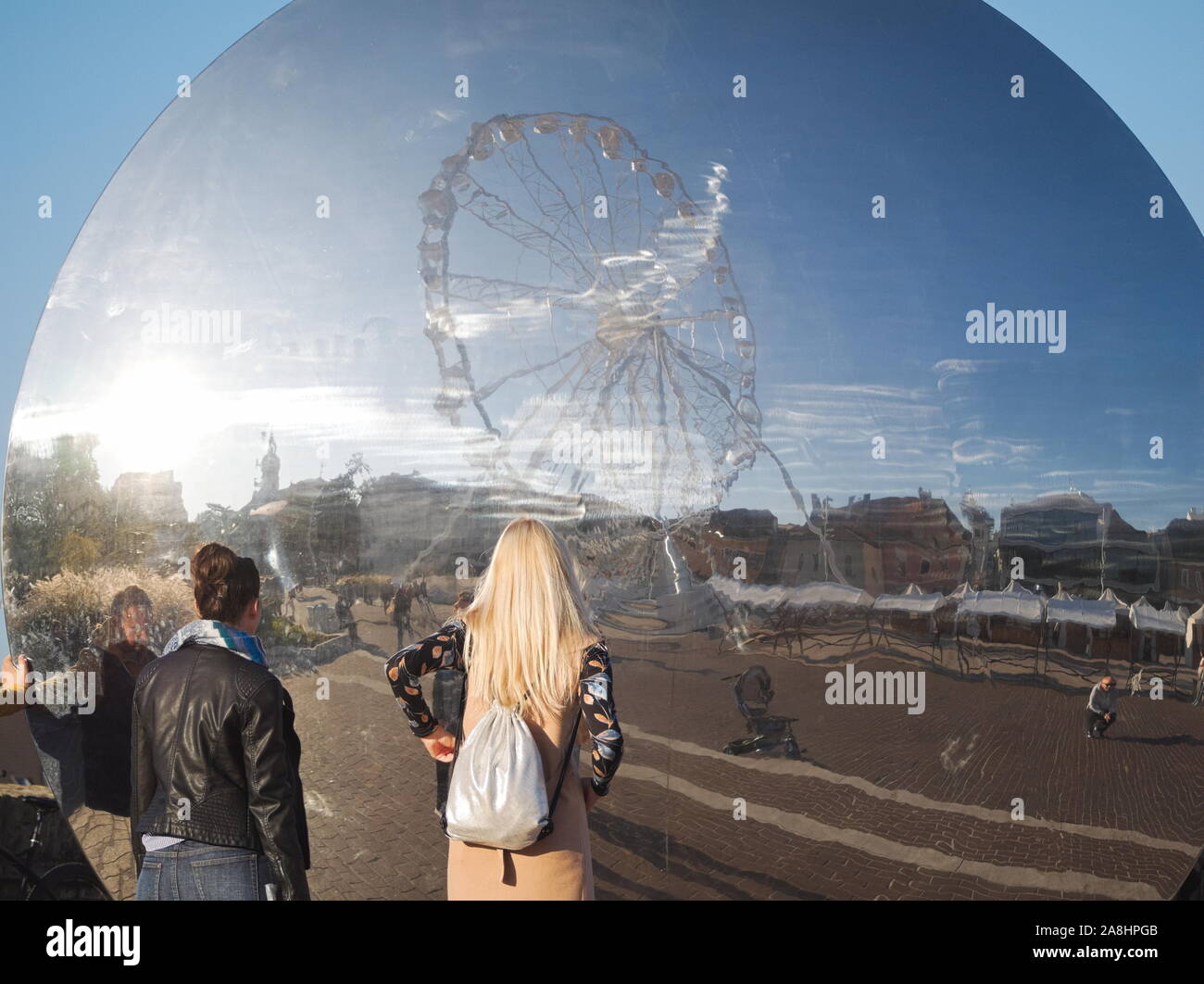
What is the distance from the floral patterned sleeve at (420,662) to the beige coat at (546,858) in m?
0.15

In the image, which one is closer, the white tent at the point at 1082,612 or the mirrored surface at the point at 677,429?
the mirrored surface at the point at 677,429

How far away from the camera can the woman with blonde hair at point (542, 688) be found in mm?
2773

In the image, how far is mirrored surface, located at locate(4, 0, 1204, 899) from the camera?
328 cm

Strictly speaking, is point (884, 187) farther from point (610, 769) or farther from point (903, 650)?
point (610, 769)

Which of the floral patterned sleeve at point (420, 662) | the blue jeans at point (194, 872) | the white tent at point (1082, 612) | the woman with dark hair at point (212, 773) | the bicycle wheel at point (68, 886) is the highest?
the white tent at point (1082, 612)

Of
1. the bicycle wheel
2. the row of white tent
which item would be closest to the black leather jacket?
the bicycle wheel

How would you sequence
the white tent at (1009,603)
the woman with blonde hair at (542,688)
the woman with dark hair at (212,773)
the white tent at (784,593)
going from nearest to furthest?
the woman with blonde hair at (542,688), the woman with dark hair at (212,773), the white tent at (784,593), the white tent at (1009,603)

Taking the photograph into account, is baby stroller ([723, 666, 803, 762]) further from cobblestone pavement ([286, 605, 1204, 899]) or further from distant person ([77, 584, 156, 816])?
distant person ([77, 584, 156, 816])

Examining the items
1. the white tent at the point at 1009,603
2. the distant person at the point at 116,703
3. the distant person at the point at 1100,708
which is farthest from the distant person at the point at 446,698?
the distant person at the point at 1100,708

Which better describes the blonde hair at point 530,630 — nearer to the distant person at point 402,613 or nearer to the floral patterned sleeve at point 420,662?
the floral patterned sleeve at point 420,662

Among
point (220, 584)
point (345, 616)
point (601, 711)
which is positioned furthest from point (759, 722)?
point (220, 584)

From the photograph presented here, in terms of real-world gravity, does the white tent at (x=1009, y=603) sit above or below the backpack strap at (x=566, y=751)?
above
